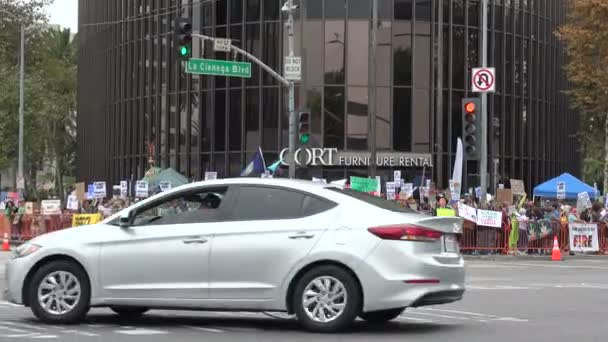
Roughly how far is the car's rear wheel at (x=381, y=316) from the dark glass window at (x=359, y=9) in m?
32.5

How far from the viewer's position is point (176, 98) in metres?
46.4

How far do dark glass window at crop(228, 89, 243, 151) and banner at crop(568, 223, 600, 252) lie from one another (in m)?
18.2

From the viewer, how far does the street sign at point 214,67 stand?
28.3 m

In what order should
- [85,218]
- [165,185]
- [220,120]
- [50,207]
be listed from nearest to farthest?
[85,218], [50,207], [165,185], [220,120]

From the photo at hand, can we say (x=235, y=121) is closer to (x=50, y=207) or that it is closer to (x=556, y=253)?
(x=50, y=207)

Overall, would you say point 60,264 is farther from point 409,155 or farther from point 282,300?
point 409,155

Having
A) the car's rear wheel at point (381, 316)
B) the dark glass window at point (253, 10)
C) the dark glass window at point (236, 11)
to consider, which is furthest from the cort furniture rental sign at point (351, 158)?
the car's rear wheel at point (381, 316)

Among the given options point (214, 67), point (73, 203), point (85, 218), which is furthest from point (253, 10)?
A: point (214, 67)

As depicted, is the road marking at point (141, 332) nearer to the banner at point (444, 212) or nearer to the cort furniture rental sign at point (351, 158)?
the banner at point (444, 212)

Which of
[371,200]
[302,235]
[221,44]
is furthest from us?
[221,44]

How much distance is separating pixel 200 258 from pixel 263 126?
33196 mm

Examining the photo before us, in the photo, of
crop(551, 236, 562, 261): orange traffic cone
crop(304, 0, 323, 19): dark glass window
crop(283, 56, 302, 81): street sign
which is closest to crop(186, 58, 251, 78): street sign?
crop(283, 56, 302, 81): street sign

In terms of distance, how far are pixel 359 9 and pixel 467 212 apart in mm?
16997

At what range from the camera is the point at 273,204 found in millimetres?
10695
